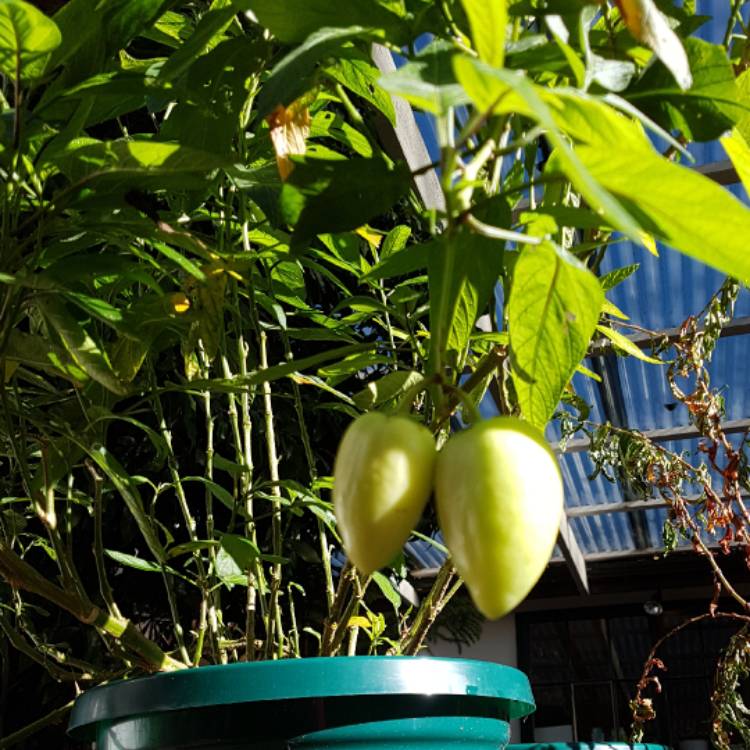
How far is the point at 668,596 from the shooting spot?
693 cm

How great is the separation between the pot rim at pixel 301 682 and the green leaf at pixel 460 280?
0.62ft

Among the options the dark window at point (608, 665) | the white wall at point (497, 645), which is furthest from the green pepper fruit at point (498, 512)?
the dark window at point (608, 665)

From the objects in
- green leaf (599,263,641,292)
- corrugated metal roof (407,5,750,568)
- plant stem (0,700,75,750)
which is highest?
green leaf (599,263,641,292)

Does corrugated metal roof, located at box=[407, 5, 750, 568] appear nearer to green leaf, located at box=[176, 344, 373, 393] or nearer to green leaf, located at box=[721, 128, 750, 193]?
green leaf, located at box=[176, 344, 373, 393]

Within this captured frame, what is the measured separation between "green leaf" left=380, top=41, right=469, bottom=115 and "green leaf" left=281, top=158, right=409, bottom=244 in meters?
0.06

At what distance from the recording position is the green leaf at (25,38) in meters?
0.45

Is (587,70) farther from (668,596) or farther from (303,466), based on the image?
(668,596)

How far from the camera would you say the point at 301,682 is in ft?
1.60

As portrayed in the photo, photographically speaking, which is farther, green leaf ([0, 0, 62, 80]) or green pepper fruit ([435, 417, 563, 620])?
green leaf ([0, 0, 62, 80])

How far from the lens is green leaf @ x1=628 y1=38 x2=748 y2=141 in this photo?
388 mm

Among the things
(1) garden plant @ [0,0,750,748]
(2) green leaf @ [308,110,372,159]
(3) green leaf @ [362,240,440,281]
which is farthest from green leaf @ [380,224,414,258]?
(3) green leaf @ [362,240,440,281]

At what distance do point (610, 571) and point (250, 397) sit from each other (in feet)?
20.0

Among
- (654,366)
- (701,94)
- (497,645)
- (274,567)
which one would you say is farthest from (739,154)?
(497,645)

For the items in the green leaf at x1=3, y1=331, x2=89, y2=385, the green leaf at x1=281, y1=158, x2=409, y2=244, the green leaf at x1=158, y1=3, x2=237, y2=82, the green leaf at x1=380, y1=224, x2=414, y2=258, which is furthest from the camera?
the green leaf at x1=380, y1=224, x2=414, y2=258
